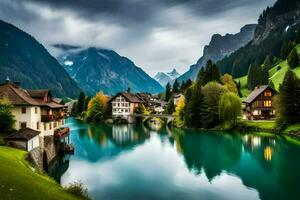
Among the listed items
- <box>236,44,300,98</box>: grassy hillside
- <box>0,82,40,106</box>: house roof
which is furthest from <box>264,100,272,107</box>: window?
<box>0,82,40,106</box>: house roof

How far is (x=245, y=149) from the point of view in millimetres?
69938

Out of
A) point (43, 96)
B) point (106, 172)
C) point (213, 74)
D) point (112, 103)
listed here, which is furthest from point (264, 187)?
point (112, 103)

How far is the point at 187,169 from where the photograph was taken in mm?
51750

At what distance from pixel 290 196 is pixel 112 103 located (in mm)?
135651

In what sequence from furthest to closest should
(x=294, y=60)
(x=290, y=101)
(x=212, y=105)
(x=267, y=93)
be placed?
(x=294, y=60) < (x=267, y=93) < (x=212, y=105) < (x=290, y=101)

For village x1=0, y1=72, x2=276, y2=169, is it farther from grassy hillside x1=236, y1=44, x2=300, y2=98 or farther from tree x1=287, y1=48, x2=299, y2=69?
tree x1=287, y1=48, x2=299, y2=69

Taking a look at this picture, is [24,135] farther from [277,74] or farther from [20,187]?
[277,74]

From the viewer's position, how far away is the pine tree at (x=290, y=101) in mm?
88812

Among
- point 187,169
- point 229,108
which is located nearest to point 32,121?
point 187,169

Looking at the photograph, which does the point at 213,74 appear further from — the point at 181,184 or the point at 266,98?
the point at 181,184

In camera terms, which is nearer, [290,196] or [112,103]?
[290,196]

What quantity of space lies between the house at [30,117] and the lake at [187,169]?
5.55 m

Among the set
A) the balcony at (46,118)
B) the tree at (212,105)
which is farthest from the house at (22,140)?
the tree at (212,105)

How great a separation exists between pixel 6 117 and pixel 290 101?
72.9 m
